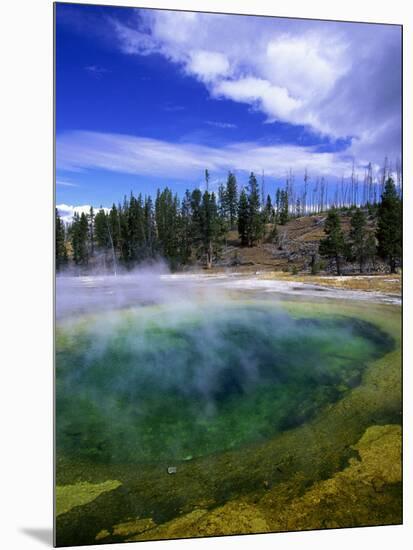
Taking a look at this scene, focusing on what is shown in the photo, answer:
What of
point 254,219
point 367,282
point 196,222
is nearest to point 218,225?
point 196,222

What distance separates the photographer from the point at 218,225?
4.07 meters

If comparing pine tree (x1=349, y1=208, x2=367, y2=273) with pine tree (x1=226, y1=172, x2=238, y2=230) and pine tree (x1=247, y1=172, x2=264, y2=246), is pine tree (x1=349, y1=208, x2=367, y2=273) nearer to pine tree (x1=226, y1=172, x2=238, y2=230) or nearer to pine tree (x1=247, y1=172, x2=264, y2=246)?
pine tree (x1=247, y1=172, x2=264, y2=246)

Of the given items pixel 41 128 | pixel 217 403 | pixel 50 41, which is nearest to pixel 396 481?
pixel 217 403

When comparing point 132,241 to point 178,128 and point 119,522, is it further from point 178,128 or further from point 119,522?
point 119,522

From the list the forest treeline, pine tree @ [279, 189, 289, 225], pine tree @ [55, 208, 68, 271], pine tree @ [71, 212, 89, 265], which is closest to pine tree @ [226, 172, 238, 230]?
the forest treeline

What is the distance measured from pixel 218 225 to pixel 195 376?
1165mm

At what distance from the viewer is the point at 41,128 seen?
3.64 m

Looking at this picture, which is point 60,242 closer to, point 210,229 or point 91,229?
point 91,229

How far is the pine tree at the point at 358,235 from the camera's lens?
13.6 feet

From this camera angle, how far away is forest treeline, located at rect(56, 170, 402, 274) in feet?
12.8

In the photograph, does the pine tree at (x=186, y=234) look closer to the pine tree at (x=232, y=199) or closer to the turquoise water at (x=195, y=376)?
the pine tree at (x=232, y=199)

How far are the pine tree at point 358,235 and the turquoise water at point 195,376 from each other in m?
0.52

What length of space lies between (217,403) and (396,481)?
1528 millimetres

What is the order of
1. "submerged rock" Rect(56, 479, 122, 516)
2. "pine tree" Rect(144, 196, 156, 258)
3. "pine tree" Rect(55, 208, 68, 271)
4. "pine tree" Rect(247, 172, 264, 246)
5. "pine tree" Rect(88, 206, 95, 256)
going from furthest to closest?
"pine tree" Rect(247, 172, 264, 246), "pine tree" Rect(144, 196, 156, 258), "pine tree" Rect(88, 206, 95, 256), "pine tree" Rect(55, 208, 68, 271), "submerged rock" Rect(56, 479, 122, 516)
